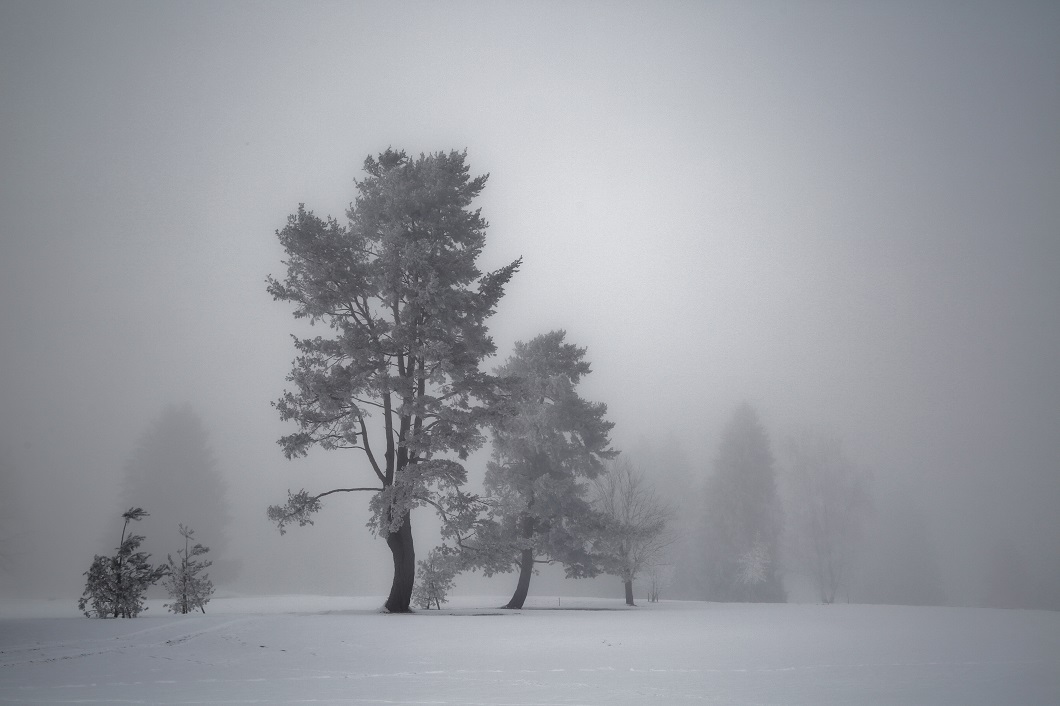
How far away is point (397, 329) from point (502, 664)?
35.3 feet

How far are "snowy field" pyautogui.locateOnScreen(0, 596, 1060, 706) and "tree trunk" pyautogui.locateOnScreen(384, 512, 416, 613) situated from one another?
13.3 ft

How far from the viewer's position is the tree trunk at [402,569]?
17.2 metres

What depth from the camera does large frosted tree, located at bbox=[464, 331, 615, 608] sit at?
22.0 metres

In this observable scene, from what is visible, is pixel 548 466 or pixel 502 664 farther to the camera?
pixel 548 466

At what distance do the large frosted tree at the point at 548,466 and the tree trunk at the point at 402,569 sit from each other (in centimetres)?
382

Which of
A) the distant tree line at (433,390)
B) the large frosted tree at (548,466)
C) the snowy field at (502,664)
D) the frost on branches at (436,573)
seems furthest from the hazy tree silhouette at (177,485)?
the snowy field at (502,664)

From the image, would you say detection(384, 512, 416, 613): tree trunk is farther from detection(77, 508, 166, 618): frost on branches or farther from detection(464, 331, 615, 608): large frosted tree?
detection(77, 508, 166, 618): frost on branches

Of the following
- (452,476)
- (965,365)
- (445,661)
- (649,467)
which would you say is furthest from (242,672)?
(965,365)

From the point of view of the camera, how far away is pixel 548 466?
918 inches

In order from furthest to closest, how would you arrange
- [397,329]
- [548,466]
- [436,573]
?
[548,466] → [436,573] → [397,329]

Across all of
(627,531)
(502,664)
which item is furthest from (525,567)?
(502,664)

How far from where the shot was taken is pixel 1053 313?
312 feet

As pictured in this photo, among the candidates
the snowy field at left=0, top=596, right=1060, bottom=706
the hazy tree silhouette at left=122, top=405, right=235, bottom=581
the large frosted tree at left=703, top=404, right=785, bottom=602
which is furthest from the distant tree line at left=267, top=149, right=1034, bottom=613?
the hazy tree silhouette at left=122, top=405, right=235, bottom=581

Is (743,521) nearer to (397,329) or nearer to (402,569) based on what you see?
(402,569)
